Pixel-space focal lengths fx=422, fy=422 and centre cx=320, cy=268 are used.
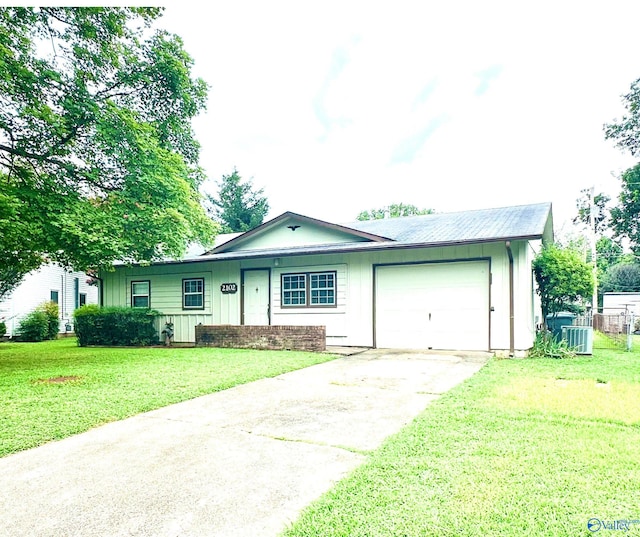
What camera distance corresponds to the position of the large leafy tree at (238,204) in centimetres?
3503

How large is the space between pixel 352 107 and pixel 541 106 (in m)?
7.71

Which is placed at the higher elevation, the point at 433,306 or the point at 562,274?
the point at 562,274

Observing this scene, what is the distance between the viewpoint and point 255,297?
42.4ft

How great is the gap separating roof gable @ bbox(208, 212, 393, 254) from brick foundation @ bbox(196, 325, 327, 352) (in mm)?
2960

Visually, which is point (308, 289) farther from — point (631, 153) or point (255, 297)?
point (631, 153)

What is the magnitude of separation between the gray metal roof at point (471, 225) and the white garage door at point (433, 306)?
2.48ft

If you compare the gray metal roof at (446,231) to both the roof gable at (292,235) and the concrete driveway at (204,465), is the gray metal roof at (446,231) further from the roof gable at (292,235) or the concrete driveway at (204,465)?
the concrete driveway at (204,465)

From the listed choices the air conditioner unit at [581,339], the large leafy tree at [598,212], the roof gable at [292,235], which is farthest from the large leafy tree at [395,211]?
the air conditioner unit at [581,339]

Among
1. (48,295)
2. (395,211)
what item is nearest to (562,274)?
(48,295)

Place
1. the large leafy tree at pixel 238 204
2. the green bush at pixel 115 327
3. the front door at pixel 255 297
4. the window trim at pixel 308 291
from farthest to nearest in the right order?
the large leafy tree at pixel 238 204
the green bush at pixel 115 327
the front door at pixel 255 297
the window trim at pixel 308 291

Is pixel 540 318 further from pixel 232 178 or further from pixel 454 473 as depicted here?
pixel 232 178

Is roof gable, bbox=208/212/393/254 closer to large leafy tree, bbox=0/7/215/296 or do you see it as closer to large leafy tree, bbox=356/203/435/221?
Result: large leafy tree, bbox=0/7/215/296

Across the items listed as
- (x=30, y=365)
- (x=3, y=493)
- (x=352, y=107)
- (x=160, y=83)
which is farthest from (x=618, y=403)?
(x=352, y=107)

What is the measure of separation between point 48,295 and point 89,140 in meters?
13.1
